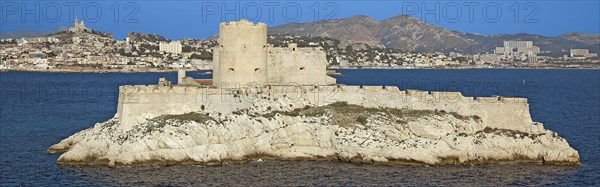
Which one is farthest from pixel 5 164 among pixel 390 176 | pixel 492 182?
pixel 492 182

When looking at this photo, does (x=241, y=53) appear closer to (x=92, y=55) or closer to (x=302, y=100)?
(x=302, y=100)

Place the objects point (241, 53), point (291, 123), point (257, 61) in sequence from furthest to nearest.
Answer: point (257, 61), point (241, 53), point (291, 123)

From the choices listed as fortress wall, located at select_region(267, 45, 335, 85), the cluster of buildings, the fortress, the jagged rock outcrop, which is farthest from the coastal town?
the jagged rock outcrop

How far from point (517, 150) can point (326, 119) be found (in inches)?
309

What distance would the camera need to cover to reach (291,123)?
33.3 meters

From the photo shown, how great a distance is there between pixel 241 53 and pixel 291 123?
14.1 feet

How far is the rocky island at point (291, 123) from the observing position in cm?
3188

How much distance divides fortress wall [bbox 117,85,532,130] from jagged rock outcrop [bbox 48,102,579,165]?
617 mm

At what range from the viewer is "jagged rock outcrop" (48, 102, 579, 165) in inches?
1241

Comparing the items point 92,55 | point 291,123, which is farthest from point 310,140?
point 92,55

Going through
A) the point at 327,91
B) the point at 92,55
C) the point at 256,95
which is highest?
the point at 92,55

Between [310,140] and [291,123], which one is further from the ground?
[291,123]

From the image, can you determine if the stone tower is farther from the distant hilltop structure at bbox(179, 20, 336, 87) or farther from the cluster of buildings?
the cluster of buildings

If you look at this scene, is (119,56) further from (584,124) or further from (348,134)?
(348,134)
